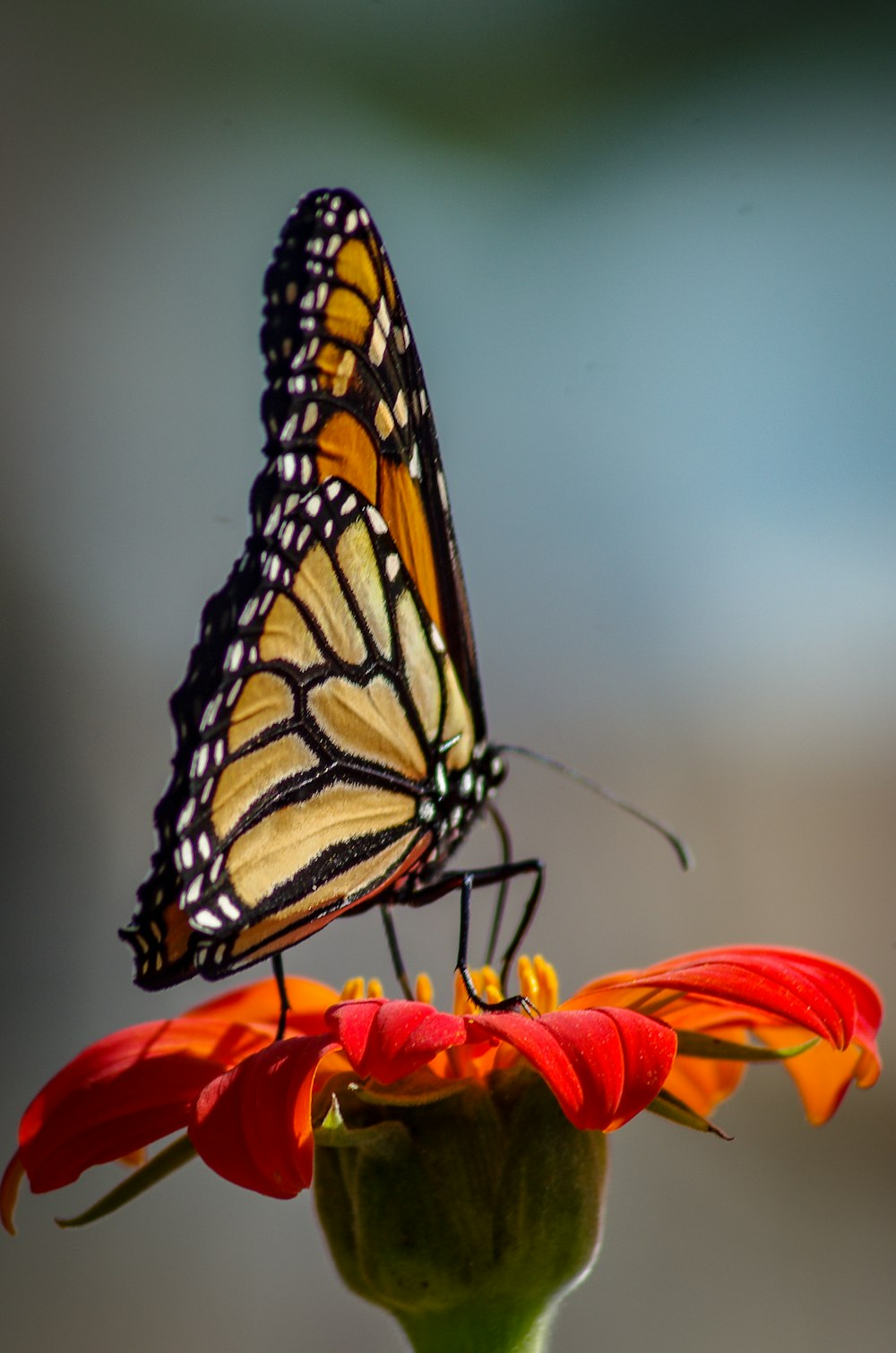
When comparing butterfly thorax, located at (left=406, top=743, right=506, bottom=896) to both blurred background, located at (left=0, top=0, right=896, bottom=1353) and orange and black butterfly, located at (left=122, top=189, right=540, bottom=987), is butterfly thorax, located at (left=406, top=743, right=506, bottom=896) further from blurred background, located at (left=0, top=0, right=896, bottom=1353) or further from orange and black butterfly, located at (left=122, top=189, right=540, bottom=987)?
blurred background, located at (left=0, top=0, right=896, bottom=1353)

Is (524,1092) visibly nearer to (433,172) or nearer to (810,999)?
(810,999)

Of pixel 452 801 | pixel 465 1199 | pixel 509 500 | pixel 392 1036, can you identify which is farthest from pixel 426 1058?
pixel 509 500

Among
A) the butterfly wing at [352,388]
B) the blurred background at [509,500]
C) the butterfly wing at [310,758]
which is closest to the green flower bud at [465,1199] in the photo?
the butterfly wing at [310,758]

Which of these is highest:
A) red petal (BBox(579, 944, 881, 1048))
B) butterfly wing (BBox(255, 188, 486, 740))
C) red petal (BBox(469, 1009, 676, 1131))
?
butterfly wing (BBox(255, 188, 486, 740))

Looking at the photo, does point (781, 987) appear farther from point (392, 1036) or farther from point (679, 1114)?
point (392, 1036)

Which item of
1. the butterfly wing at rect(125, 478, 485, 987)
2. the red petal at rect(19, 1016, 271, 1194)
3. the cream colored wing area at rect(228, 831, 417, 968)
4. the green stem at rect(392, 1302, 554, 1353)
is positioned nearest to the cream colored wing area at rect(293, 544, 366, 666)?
the butterfly wing at rect(125, 478, 485, 987)

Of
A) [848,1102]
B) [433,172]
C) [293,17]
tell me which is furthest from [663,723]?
[293,17]
